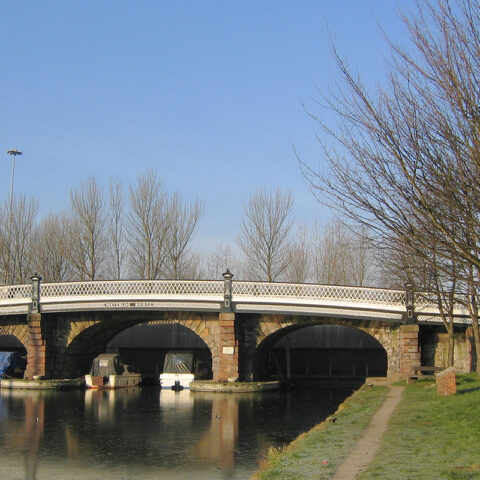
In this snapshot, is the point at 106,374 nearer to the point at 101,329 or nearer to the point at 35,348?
the point at 101,329

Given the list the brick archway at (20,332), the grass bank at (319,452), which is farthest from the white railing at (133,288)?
the grass bank at (319,452)

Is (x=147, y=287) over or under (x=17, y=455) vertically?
over

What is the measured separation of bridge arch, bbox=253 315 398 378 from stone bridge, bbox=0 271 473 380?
4 cm

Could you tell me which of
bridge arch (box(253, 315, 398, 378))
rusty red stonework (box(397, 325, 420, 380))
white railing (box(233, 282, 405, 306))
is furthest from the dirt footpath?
bridge arch (box(253, 315, 398, 378))

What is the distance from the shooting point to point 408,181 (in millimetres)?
9438

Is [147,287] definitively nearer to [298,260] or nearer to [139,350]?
[139,350]

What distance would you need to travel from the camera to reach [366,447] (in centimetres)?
1193

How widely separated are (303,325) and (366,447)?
18377mm

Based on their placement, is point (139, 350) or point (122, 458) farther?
point (139, 350)

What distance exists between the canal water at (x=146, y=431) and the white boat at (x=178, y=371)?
1.31 m

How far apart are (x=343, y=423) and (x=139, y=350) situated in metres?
27.2

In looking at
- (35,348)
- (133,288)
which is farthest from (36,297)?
(133,288)

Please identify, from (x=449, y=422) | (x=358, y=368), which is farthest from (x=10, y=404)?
(x=358, y=368)

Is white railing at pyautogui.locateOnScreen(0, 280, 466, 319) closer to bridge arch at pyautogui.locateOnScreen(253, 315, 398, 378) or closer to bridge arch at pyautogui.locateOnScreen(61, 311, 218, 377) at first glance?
bridge arch at pyautogui.locateOnScreen(253, 315, 398, 378)
